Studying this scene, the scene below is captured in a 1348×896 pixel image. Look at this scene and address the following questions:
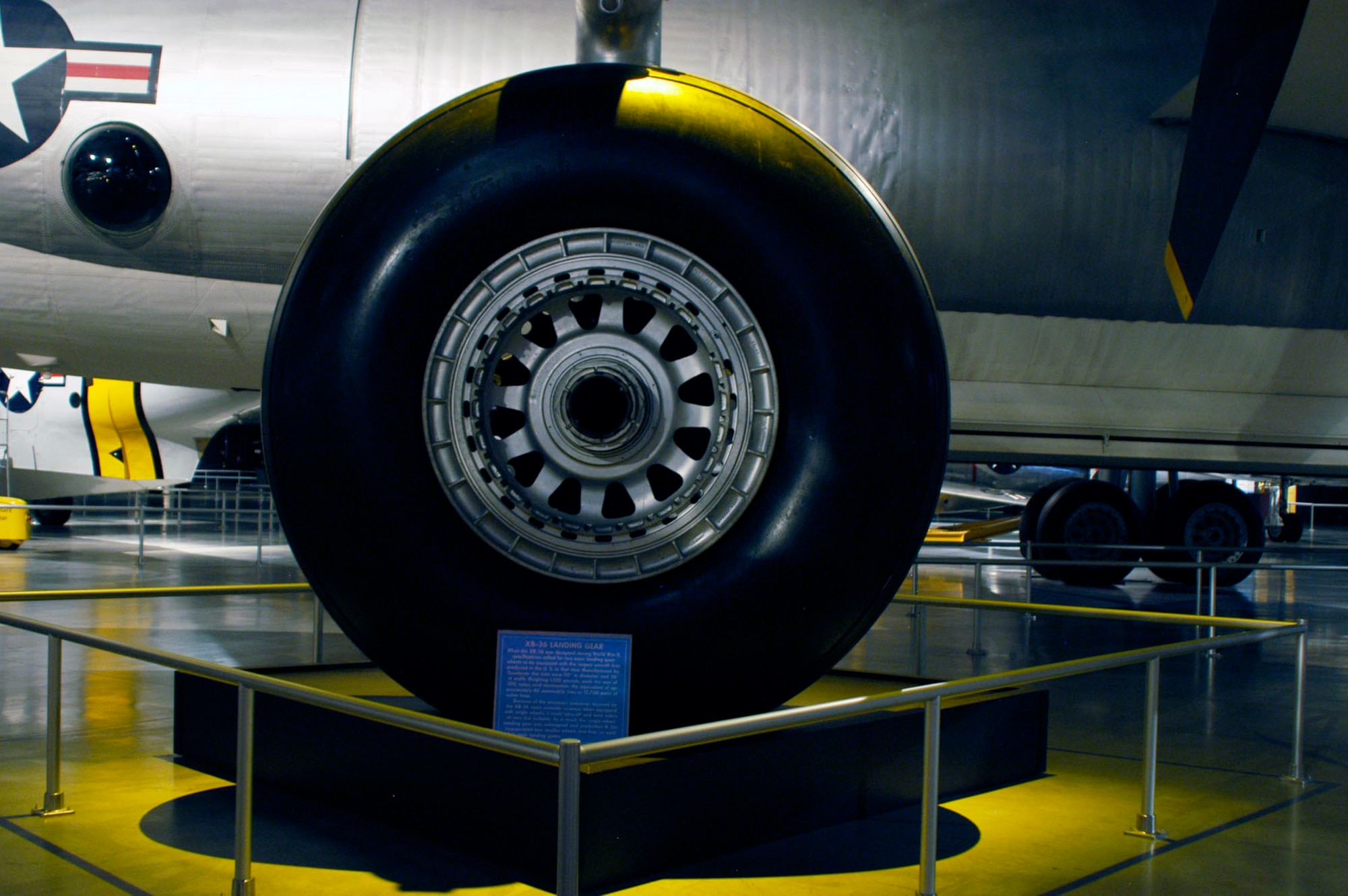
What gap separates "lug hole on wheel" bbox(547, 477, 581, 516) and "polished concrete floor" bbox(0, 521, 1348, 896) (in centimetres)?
93

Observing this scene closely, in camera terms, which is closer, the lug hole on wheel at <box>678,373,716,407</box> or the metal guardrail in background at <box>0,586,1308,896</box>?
the metal guardrail in background at <box>0,586,1308,896</box>

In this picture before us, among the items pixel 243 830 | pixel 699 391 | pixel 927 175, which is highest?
pixel 927 175

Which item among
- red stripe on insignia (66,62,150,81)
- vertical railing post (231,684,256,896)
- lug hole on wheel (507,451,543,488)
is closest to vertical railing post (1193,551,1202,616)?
lug hole on wheel (507,451,543,488)

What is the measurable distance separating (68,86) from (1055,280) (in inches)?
192

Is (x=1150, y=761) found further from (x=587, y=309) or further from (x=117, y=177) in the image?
(x=117, y=177)

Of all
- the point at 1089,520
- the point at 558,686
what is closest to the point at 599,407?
the point at 558,686

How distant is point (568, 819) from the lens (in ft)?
7.29

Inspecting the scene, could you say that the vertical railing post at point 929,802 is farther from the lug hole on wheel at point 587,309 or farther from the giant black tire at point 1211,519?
the giant black tire at point 1211,519

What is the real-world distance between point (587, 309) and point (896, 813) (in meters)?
1.83

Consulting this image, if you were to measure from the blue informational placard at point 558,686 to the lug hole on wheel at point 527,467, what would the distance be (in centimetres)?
47

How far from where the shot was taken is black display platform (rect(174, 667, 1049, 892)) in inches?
115

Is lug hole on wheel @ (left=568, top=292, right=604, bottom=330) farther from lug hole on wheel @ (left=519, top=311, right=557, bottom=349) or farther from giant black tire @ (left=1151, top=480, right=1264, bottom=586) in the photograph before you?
giant black tire @ (left=1151, top=480, right=1264, bottom=586)

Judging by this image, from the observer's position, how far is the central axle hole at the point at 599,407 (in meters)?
3.14

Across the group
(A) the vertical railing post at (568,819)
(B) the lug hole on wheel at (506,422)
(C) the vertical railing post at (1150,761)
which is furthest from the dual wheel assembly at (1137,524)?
(A) the vertical railing post at (568,819)
